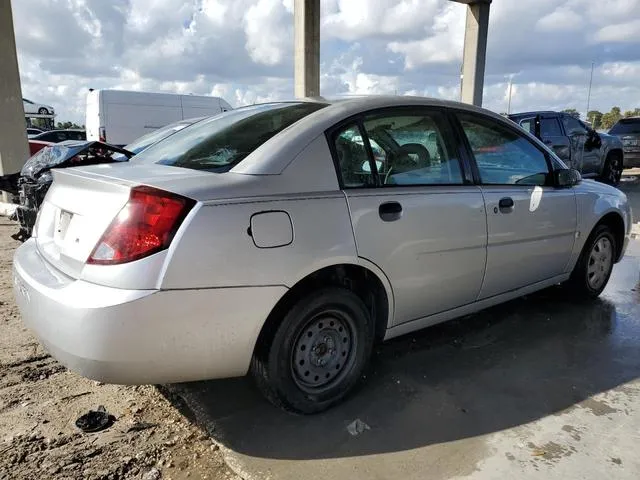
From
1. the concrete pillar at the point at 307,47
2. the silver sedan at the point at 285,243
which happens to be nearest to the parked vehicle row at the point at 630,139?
the concrete pillar at the point at 307,47

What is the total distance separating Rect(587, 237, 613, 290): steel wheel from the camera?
14.6 ft

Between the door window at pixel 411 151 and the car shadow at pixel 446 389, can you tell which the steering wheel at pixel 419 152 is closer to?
the door window at pixel 411 151

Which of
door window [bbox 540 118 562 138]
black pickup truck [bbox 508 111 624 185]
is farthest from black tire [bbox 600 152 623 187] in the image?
door window [bbox 540 118 562 138]

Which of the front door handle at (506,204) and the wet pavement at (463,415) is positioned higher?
the front door handle at (506,204)

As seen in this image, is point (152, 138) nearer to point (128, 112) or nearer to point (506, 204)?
point (506, 204)

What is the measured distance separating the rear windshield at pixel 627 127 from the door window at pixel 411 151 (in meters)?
15.1

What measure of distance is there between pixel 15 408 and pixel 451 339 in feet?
9.09

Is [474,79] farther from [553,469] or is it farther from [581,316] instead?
[553,469]

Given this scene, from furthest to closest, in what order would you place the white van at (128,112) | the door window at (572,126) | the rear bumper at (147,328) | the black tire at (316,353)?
the white van at (128,112) < the door window at (572,126) < the black tire at (316,353) < the rear bumper at (147,328)

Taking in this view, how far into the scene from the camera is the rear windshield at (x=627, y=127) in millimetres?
15609

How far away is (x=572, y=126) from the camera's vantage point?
467 inches

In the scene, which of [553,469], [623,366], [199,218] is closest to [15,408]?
[199,218]

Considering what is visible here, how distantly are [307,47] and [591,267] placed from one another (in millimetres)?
11503

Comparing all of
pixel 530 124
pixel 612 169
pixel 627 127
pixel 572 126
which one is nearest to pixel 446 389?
pixel 530 124
